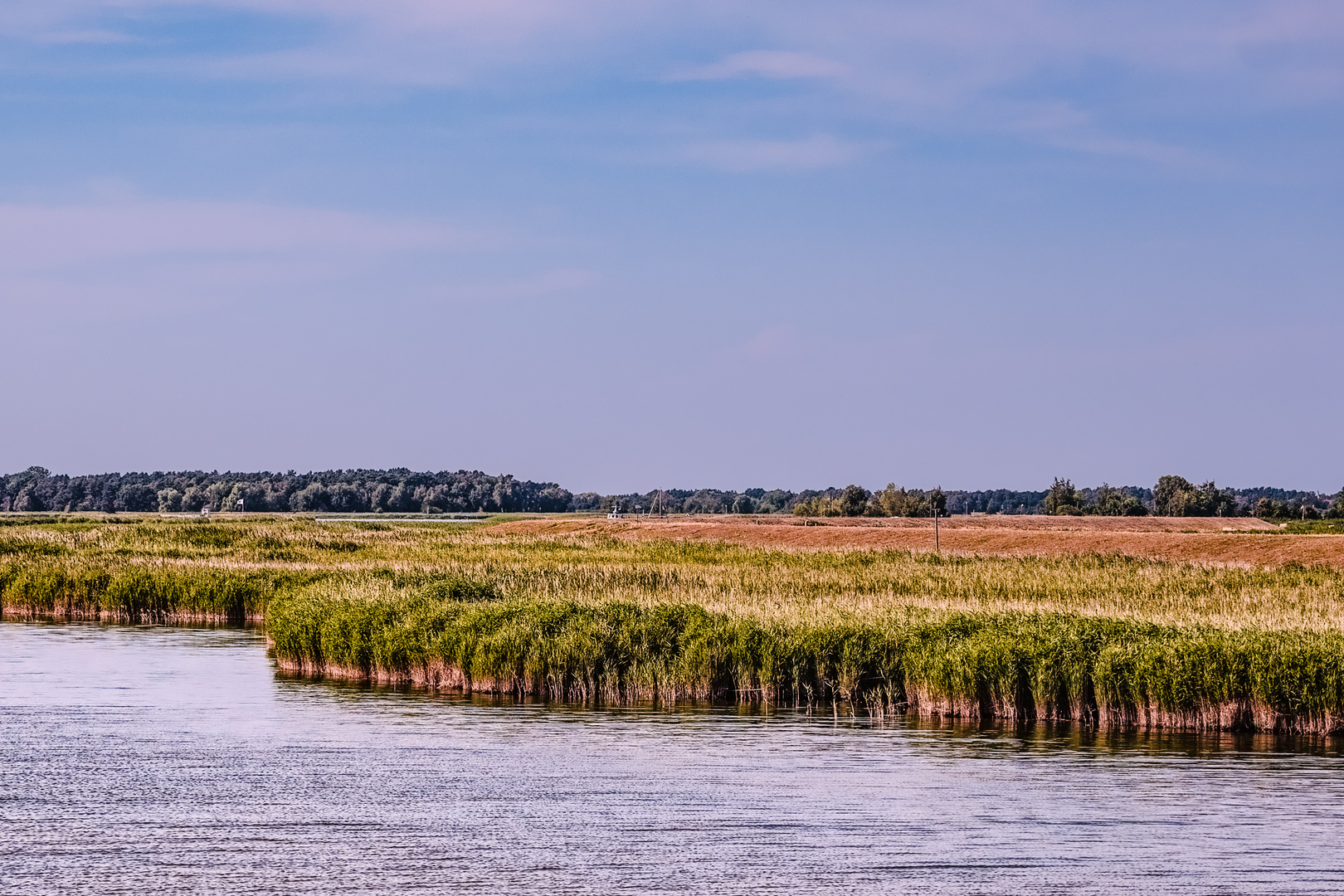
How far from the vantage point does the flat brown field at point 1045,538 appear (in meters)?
65.0

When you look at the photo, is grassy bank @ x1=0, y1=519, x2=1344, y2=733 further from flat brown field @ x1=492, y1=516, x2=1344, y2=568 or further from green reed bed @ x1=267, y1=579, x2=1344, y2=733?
flat brown field @ x1=492, y1=516, x2=1344, y2=568

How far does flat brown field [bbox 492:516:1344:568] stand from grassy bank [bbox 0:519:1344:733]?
13150mm

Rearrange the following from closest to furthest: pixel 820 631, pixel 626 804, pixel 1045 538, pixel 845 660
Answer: pixel 626 804 < pixel 845 660 < pixel 820 631 < pixel 1045 538

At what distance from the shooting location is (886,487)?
163 m

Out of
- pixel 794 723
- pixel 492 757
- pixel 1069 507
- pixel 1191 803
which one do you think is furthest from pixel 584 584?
pixel 1069 507

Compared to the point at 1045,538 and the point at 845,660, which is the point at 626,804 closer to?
the point at 845,660

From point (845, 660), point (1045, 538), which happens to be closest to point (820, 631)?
point (845, 660)

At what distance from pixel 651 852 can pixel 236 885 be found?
4.47 meters

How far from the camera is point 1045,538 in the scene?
78.9 metres

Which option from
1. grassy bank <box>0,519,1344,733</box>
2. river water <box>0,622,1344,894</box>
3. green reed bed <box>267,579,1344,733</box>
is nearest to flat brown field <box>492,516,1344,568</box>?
grassy bank <box>0,519,1344,733</box>

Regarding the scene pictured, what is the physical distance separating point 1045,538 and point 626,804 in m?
63.1

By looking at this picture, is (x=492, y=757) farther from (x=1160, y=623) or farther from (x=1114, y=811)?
(x=1160, y=623)

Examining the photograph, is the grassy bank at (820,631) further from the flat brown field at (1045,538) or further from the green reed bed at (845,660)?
the flat brown field at (1045,538)

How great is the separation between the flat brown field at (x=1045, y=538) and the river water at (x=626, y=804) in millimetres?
40261
